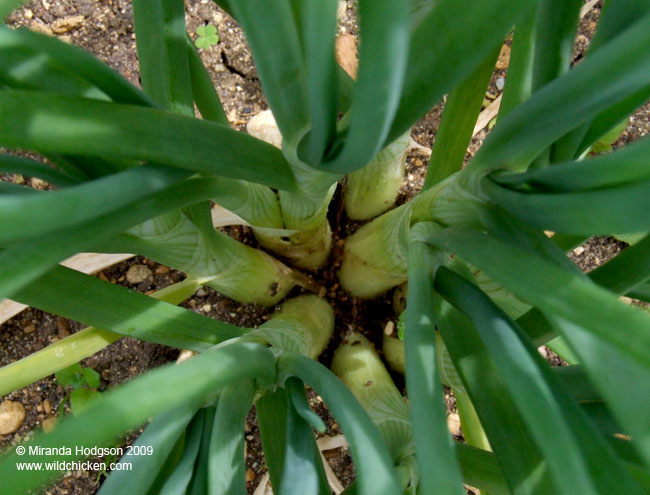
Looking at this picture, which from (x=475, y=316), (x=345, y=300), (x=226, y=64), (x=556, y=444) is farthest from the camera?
(x=226, y=64)

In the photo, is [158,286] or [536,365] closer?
[536,365]

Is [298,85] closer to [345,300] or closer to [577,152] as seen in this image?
[577,152]

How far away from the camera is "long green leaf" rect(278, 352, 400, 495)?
1.15ft

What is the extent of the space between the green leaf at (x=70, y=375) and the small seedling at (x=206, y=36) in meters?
0.66

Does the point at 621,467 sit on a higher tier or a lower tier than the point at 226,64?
lower

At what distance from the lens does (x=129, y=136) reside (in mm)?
363

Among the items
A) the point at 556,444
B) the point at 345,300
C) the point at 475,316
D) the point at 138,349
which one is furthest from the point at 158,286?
the point at 556,444

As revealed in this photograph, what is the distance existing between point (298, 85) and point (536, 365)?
10.0 inches

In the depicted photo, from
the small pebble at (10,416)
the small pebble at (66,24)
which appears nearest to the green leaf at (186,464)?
the small pebble at (10,416)

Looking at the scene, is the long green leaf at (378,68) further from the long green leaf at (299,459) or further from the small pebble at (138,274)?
the small pebble at (138,274)

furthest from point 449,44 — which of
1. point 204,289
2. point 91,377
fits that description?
point 91,377

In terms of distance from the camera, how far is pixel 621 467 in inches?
13.0

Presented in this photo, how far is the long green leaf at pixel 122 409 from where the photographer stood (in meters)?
0.28

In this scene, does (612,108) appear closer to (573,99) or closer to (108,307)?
(573,99)
